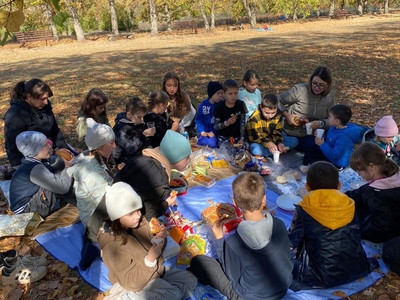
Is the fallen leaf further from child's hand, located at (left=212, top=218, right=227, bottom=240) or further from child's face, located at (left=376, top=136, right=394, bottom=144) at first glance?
child's face, located at (left=376, top=136, right=394, bottom=144)

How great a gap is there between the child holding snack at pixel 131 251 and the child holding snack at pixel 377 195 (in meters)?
1.91

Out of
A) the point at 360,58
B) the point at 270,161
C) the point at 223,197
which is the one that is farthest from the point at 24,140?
the point at 360,58

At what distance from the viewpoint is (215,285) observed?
8.85ft

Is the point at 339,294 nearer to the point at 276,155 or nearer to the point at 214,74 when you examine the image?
the point at 276,155

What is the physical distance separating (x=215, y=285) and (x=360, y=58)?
41.3 feet

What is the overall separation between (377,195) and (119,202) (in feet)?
7.62

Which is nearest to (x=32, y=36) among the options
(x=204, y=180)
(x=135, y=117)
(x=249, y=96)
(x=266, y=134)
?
(x=249, y=96)

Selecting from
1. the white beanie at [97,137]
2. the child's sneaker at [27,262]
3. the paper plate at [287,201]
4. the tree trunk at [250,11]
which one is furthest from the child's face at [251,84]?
the tree trunk at [250,11]

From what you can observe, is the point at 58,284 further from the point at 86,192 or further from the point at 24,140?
the point at 24,140

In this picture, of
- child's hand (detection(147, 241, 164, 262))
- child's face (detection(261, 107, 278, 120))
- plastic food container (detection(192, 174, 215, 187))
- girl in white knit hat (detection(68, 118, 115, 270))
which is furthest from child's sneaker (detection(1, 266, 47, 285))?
child's face (detection(261, 107, 278, 120))

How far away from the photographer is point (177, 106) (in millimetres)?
5773

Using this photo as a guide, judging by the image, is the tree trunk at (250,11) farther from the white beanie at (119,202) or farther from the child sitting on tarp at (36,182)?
the white beanie at (119,202)

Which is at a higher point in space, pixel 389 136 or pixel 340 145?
pixel 389 136

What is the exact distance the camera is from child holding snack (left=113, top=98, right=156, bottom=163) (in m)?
4.49
